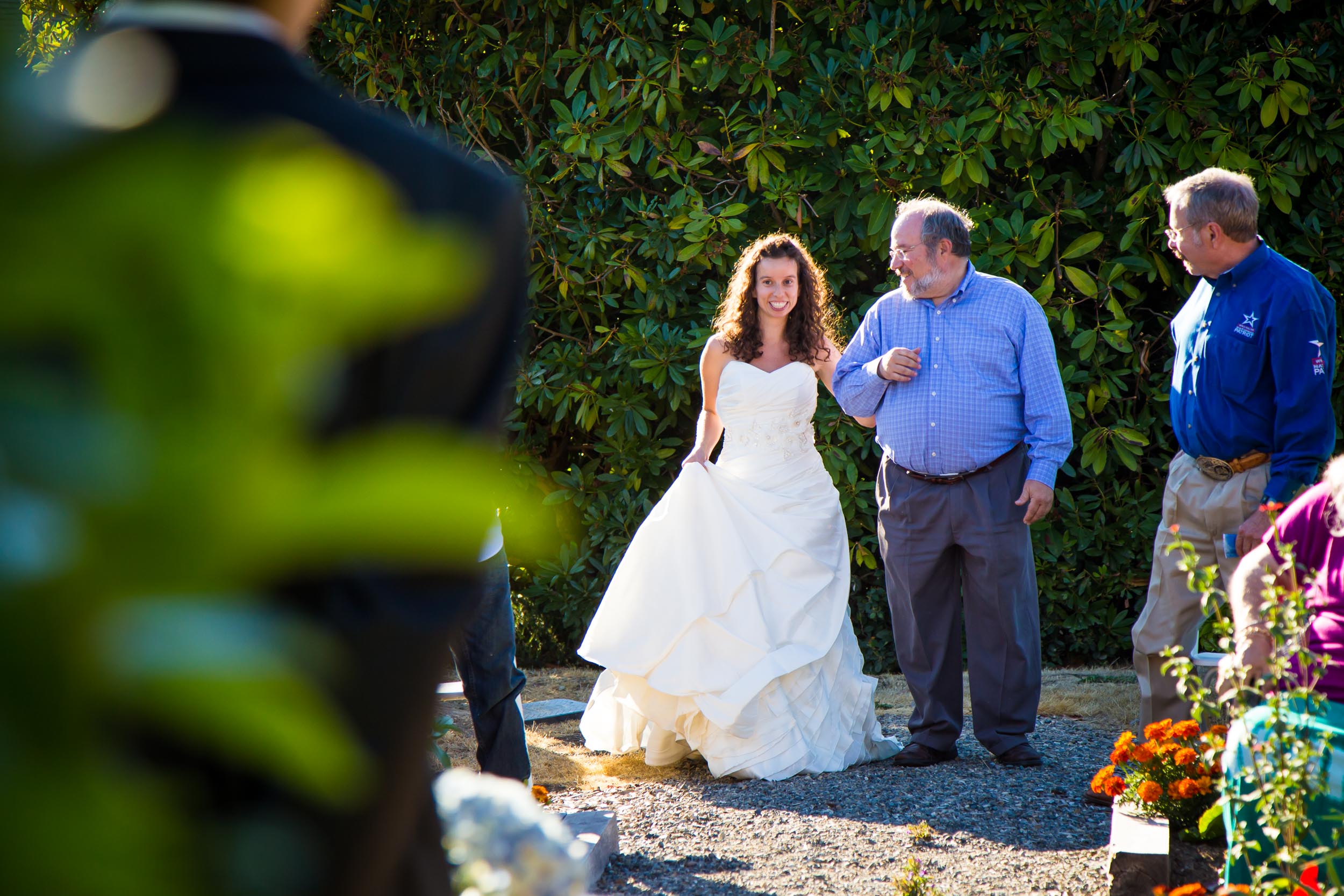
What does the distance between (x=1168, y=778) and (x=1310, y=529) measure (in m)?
1.20

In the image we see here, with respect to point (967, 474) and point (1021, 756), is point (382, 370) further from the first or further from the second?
point (1021, 756)

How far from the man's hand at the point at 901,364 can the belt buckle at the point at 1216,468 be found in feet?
3.57

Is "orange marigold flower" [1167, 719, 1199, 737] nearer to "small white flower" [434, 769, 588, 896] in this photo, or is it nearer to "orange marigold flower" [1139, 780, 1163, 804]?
"orange marigold flower" [1139, 780, 1163, 804]

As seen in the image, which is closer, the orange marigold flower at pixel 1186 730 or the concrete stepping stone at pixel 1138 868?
the concrete stepping stone at pixel 1138 868

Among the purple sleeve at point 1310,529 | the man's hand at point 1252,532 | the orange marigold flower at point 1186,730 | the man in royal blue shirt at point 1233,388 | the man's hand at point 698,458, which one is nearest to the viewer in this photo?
the purple sleeve at point 1310,529

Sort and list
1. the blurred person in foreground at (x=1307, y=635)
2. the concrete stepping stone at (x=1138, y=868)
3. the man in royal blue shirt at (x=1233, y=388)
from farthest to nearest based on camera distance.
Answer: the man in royal blue shirt at (x=1233, y=388), the concrete stepping stone at (x=1138, y=868), the blurred person in foreground at (x=1307, y=635)

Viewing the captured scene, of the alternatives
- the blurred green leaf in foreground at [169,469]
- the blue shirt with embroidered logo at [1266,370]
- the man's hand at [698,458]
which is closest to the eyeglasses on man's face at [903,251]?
the blue shirt with embroidered logo at [1266,370]

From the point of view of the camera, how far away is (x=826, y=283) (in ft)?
19.4

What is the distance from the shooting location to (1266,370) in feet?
12.9

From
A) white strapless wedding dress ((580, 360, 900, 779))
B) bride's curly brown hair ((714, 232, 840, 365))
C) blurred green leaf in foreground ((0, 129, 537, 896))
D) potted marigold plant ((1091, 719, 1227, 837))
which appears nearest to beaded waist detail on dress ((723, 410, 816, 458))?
white strapless wedding dress ((580, 360, 900, 779))

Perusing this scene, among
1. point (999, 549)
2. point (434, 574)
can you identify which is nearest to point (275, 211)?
point (434, 574)

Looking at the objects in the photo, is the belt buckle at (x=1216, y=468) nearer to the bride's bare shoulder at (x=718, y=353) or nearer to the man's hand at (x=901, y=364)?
the man's hand at (x=901, y=364)

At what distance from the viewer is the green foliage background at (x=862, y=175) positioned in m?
5.62

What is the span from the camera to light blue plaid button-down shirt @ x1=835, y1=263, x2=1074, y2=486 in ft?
14.8
